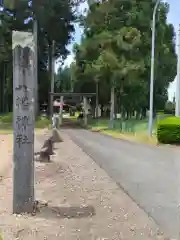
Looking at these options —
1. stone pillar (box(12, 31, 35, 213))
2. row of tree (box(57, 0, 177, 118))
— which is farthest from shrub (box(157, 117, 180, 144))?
stone pillar (box(12, 31, 35, 213))

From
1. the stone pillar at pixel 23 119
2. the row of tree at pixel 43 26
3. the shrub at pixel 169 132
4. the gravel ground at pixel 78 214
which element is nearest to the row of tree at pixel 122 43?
the row of tree at pixel 43 26

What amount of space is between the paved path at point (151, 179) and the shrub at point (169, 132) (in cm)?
449

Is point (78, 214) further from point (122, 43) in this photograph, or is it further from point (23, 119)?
point (122, 43)

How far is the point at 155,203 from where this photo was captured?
783cm

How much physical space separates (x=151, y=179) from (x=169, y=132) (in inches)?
443

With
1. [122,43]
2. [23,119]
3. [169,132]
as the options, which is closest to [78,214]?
[23,119]

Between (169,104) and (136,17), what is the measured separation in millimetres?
31734

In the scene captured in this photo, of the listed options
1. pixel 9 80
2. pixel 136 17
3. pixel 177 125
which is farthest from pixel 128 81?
pixel 9 80

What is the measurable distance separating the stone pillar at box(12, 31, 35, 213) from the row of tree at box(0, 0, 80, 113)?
113 feet

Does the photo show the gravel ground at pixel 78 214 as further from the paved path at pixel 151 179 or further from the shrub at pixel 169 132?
the shrub at pixel 169 132

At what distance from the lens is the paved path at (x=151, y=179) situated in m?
7.05

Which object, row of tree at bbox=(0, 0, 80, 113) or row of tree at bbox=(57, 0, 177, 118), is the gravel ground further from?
row of tree at bbox=(0, 0, 80, 113)

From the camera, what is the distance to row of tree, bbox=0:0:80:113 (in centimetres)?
4181

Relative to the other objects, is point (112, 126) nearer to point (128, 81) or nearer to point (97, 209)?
point (128, 81)
